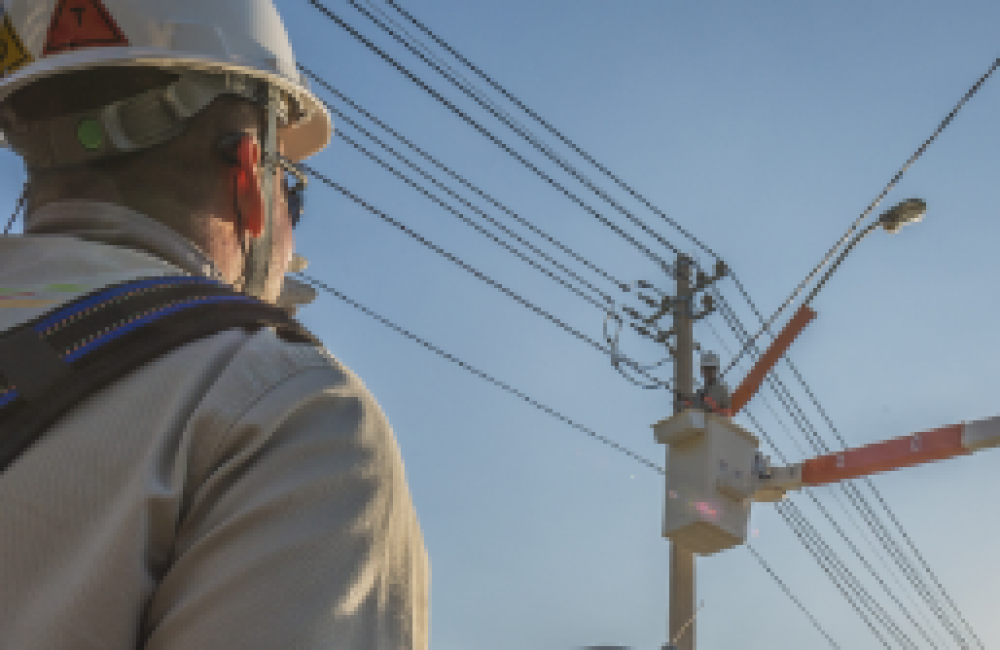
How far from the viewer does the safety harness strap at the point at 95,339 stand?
1.14 m

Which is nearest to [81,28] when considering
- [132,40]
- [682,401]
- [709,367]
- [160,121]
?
[132,40]

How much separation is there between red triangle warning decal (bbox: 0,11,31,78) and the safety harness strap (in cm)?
92

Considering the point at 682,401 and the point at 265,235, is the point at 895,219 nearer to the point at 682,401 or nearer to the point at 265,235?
the point at 682,401

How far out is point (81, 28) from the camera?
1966mm

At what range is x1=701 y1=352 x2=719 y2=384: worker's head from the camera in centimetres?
996

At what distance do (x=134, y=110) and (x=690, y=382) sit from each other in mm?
9320

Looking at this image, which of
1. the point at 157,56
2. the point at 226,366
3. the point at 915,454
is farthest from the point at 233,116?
the point at 915,454

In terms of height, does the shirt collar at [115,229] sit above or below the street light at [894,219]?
below

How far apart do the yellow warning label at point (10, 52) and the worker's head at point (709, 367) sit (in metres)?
8.42

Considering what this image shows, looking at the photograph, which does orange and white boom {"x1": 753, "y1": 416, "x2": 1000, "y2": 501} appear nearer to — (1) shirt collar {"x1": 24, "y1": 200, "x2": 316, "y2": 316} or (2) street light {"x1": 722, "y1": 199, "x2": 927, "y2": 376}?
(2) street light {"x1": 722, "y1": 199, "x2": 927, "y2": 376}

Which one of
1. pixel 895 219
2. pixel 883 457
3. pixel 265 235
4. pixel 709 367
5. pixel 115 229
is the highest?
pixel 895 219

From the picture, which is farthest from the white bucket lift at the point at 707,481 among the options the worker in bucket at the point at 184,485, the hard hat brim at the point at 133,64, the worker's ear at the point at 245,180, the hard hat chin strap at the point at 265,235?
the worker in bucket at the point at 184,485

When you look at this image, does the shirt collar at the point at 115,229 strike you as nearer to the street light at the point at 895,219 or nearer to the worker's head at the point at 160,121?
the worker's head at the point at 160,121

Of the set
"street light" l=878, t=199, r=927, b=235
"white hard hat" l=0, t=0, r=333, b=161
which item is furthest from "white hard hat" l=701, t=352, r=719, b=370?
"white hard hat" l=0, t=0, r=333, b=161
